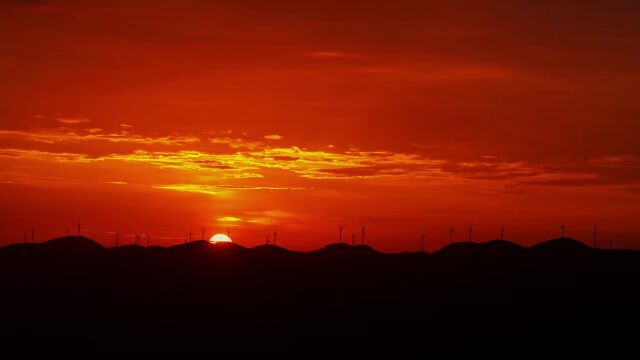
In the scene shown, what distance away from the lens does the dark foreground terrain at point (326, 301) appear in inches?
3600

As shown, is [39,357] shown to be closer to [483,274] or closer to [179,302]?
[179,302]

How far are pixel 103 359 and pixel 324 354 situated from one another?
21.5 m

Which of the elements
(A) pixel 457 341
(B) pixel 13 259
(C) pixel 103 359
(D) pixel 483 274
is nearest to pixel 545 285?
(D) pixel 483 274

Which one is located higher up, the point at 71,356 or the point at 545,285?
the point at 545,285

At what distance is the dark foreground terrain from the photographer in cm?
9144

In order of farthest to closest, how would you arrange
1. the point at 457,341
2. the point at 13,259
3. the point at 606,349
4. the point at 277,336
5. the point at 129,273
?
the point at 13,259 → the point at 129,273 → the point at 277,336 → the point at 457,341 → the point at 606,349

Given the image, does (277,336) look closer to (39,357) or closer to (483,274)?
(39,357)

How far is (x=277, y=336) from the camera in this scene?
319 feet

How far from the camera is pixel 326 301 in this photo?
110750 millimetres

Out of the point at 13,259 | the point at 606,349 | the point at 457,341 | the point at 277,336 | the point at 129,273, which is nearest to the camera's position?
the point at 606,349

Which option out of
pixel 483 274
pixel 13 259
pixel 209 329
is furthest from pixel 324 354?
pixel 13 259

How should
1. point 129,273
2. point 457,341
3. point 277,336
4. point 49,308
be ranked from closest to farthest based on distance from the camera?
point 457,341, point 277,336, point 49,308, point 129,273

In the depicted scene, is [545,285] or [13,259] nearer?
[545,285]

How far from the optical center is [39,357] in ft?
289
